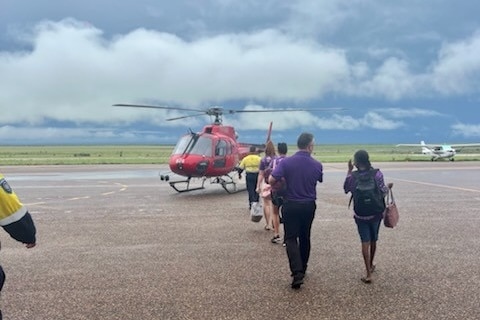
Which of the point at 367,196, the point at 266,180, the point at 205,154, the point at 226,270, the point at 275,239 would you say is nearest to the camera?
the point at 367,196

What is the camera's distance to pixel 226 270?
6477 mm

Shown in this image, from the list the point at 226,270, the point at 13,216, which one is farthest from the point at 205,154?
the point at 13,216

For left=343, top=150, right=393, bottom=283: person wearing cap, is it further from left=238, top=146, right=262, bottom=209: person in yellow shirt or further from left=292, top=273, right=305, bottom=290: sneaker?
left=238, top=146, right=262, bottom=209: person in yellow shirt

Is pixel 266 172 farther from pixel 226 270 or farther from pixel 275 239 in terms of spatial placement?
pixel 226 270

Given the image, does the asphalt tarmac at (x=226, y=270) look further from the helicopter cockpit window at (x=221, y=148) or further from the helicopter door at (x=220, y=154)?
Answer: the helicopter cockpit window at (x=221, y=148)

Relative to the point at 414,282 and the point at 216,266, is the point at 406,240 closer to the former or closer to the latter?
the point at 414,282

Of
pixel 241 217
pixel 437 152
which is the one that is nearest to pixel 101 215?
pixel 241 217

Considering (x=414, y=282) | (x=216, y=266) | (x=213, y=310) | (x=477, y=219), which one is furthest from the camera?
(x=477, y=219)

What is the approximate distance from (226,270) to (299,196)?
1502 mm

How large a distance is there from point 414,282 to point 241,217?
5.90 meters

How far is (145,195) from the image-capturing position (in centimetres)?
1666

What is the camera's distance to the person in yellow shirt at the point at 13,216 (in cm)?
299

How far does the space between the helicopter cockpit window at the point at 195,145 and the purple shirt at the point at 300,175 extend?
10645 mm

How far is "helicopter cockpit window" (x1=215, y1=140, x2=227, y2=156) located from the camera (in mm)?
17078
